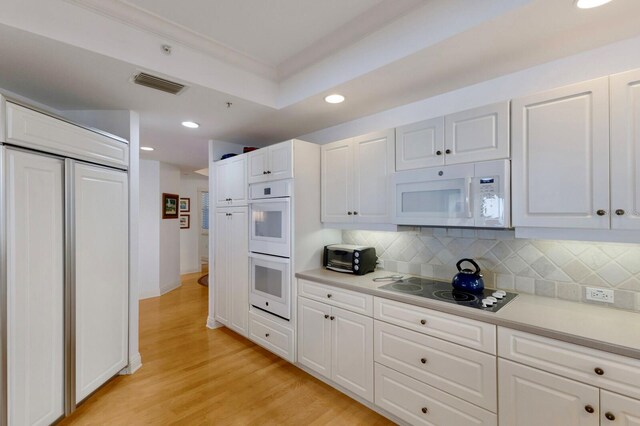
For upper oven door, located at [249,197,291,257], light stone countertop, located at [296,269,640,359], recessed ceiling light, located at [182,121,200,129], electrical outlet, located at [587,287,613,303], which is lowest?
light stone countertop, located at [296,269,640,359]

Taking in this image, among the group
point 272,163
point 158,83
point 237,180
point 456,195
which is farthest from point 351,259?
point 158,83

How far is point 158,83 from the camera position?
207 centimetres

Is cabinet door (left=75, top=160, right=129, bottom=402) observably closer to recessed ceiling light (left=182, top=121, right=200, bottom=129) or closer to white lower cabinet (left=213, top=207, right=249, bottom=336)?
recessed ceiling light (left=182, top=121, right=200, bottom=129)

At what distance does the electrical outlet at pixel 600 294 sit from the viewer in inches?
65.4

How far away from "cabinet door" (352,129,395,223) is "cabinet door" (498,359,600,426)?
48.5 inches

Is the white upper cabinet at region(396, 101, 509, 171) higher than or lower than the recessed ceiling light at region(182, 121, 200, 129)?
lower

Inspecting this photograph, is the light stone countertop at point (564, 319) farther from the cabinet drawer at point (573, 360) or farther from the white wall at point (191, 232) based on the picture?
the white wall at point (191, 232)

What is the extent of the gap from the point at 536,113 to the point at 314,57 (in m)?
1.51

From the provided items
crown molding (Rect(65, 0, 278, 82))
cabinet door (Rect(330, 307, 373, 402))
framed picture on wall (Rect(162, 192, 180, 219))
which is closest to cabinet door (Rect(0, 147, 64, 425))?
crown molding (Rect(65, 0, 278, 82))

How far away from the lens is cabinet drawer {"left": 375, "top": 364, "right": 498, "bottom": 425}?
64.0 inches

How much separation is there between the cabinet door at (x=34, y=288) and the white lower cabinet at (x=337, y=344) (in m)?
1.72

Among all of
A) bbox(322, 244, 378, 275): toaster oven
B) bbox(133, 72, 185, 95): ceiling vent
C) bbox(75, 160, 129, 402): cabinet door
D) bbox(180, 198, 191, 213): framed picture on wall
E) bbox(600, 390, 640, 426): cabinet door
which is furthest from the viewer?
bbox(180, 198, 191, 213): framed picture on wall

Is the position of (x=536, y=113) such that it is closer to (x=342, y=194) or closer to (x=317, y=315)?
(x=342, y=194)

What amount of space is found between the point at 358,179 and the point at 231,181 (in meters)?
1.61
